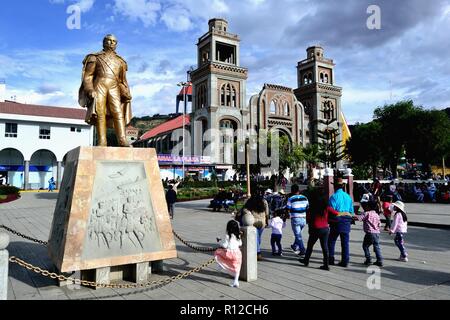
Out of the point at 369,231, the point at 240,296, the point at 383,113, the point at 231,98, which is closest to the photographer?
the point at 240,296

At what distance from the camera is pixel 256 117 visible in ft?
159

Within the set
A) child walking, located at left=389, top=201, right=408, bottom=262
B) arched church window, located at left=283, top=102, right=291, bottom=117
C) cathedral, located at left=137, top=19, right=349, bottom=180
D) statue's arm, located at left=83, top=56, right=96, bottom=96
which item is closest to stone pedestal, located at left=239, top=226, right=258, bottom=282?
child walking, located at left=389, top=201, right=408, bottom=262

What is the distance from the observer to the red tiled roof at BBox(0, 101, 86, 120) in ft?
106

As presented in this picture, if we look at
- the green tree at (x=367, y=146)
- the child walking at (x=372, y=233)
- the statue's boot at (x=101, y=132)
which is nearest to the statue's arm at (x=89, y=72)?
the statue's boot at (x=101, y=132)

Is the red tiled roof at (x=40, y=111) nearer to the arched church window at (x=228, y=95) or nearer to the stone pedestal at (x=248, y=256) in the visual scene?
the arched church window at (x=228, y=95)

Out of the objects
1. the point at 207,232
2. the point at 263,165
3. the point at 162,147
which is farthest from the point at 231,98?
the point at 207,232

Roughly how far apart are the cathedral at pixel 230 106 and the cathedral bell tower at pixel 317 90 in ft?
0.56

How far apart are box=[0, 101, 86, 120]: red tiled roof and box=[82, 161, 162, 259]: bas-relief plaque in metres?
32.1

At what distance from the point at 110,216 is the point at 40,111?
34087 mm

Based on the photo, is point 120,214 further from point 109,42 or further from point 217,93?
point 217,93

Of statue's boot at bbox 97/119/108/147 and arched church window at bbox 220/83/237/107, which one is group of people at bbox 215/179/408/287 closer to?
statue's boot at bbox 97/119/108/147
